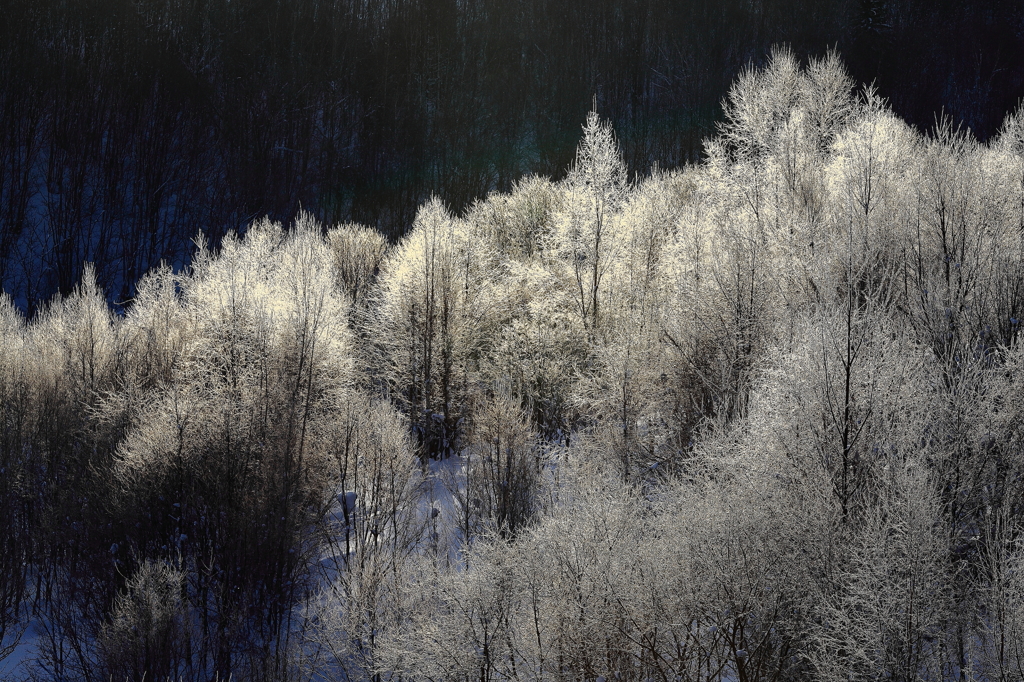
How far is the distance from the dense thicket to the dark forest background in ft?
95.2

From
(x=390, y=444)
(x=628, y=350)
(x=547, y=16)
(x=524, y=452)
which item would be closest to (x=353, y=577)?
(x=390, y=444)

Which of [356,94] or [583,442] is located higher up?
[356,94]

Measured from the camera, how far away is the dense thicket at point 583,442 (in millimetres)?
17547

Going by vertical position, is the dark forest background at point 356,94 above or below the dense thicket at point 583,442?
above

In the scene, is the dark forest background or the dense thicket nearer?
the dense thicket

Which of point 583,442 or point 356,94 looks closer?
point 583,442

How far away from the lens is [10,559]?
2755 cm

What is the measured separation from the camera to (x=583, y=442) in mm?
26469

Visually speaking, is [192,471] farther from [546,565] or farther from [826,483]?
[826,483]

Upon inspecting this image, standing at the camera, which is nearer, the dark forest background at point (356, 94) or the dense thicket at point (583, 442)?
the dense thicket at point (583, 442)

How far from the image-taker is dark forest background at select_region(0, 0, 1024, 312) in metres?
65.8

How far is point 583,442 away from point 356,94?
61.8 m

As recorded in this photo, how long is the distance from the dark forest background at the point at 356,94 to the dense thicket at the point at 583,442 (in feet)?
95.2

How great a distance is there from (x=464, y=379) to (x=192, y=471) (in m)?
11.3
